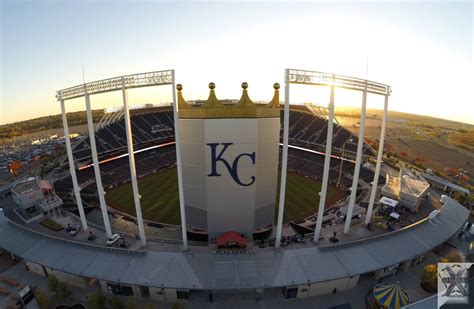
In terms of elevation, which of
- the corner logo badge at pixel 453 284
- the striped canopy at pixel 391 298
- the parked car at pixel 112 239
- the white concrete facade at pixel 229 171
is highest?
the white concrete facade at pixel 229 171

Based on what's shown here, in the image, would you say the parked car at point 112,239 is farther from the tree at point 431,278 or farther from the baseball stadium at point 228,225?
the tree at point 431,278

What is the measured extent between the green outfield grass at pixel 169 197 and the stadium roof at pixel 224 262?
424 inches

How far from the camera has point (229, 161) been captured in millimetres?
23594

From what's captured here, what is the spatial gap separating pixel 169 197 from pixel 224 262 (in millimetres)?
21829

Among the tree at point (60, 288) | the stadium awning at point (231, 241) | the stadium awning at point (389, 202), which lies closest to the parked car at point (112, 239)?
the tree at point (60, 288)

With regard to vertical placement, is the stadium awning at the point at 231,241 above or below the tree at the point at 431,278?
above

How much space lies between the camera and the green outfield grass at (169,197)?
34.3 meters

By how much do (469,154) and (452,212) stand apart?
242 ft

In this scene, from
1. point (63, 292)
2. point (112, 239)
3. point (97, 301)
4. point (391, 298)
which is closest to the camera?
point (97, 301)

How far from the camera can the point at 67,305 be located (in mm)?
19344

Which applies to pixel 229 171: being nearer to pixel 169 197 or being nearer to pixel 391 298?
pixel 391 298

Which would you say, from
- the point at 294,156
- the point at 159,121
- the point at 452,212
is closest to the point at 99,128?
the point at 159,121

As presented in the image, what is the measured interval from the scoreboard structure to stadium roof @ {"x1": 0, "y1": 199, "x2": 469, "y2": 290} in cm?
427

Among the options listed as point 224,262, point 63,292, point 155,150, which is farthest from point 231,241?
point 155,150
